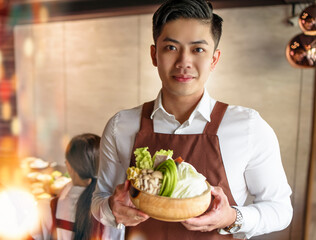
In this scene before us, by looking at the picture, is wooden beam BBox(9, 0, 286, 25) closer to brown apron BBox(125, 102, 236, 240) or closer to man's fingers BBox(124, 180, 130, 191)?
brown apron BBox(125, 102, 236, 240)

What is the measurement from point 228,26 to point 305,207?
2908 millimetres

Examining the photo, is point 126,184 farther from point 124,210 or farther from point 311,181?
point 311,181

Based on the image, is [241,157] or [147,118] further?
[147,118]

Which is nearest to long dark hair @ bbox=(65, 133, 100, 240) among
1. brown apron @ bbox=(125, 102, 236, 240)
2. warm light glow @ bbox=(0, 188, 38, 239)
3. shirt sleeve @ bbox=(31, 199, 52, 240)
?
shirt sleeve @ bbox=(31, 199, 52, 240)

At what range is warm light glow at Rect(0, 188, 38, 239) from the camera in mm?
1805

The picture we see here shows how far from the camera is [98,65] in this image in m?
3.63

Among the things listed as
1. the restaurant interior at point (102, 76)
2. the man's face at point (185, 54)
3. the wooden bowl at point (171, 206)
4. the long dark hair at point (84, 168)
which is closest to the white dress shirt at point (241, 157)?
the man's face at point (185, 54)

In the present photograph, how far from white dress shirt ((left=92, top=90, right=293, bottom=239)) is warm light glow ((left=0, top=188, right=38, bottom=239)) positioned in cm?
95

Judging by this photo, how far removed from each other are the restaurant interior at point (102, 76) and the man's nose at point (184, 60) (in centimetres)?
137

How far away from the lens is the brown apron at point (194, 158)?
3.22ft

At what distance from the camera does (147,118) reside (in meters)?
1.11

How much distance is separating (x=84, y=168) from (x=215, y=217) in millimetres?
1141

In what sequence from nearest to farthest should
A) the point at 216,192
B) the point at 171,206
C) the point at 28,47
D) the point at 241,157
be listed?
the point at 171,206
the point at 216,192
the point at 241,157
the point at 28,47

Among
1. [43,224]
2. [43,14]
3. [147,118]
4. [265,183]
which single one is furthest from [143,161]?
[43,14]
